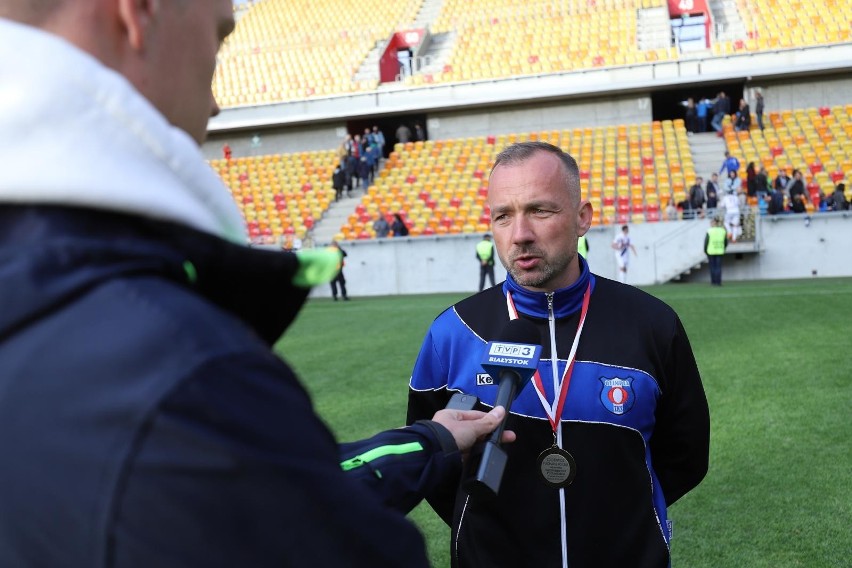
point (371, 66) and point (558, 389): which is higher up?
point (371, 66)

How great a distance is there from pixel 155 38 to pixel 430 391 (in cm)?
210

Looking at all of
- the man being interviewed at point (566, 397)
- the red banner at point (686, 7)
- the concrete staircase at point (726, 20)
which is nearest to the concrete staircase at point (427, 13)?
the red banner at point (686, 7)

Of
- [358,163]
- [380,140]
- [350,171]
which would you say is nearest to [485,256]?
[350,171]

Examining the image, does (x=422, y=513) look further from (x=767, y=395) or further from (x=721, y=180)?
(x=721, y=180)

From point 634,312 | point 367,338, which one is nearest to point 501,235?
point 634,312

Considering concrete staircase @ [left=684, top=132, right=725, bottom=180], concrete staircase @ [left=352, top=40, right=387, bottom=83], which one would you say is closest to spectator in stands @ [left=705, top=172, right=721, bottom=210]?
concrete staircase @ [left=684, top=132, right=725, bottom=180]

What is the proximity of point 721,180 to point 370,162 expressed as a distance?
12038 mm

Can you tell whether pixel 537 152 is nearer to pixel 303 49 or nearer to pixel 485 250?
pixel 485 250

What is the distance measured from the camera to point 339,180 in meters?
29.2

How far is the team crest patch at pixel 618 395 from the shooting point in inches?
100

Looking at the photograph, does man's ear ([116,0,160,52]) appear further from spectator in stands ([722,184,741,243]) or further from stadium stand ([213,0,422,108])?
stadium stand ([213,0,422,108])

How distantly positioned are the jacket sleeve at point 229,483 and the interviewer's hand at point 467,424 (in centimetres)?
81

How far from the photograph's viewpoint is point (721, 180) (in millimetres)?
24156

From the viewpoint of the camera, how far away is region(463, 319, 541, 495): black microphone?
148cm
